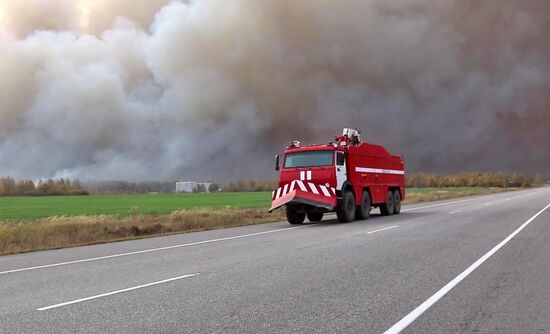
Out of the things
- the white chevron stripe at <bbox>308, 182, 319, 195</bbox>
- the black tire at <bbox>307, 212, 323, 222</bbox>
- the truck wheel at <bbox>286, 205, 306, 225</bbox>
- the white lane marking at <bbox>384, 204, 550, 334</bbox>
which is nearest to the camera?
the white lane marking at <bbox>384, 204, 550, 334</bbox>

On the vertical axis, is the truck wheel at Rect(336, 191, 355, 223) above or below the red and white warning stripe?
below

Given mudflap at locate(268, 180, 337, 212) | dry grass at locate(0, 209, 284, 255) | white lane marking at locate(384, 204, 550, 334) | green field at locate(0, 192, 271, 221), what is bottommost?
white lane marking at locate(384, 204, 550, 334)

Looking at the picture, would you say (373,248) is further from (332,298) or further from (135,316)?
(135,316)

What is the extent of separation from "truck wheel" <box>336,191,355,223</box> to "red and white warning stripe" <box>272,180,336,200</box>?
2.23 ft

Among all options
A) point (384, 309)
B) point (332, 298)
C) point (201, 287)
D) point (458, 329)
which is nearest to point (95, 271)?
point (201, 287)

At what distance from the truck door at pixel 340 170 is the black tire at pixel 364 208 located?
1.96m

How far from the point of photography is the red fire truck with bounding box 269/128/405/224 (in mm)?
21531

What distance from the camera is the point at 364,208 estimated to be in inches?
933

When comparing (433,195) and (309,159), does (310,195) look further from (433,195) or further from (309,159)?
(433,195)

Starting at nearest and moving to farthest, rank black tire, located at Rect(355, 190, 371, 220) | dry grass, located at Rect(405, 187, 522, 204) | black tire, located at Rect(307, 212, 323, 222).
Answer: black tire, located at Rect(355, 190, 371, 220), black tire, located at Rect(307, 212, 323, 222), dry grass, located at Rect(405, 187, 522, 204)

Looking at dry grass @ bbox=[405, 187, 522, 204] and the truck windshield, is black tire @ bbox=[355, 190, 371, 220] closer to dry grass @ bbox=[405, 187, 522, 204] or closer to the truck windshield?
the truck windshield

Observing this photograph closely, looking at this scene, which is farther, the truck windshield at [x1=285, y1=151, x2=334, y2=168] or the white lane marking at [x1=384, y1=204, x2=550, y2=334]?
the truck windshield at [x1=285, y1=151, x2=334, y2=168]

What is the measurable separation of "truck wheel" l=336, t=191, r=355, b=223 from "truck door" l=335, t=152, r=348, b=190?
0.53 metres

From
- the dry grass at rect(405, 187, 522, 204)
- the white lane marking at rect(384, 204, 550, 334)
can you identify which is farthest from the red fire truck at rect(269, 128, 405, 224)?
the dry grass at rect(405, 187, 522, 204)
